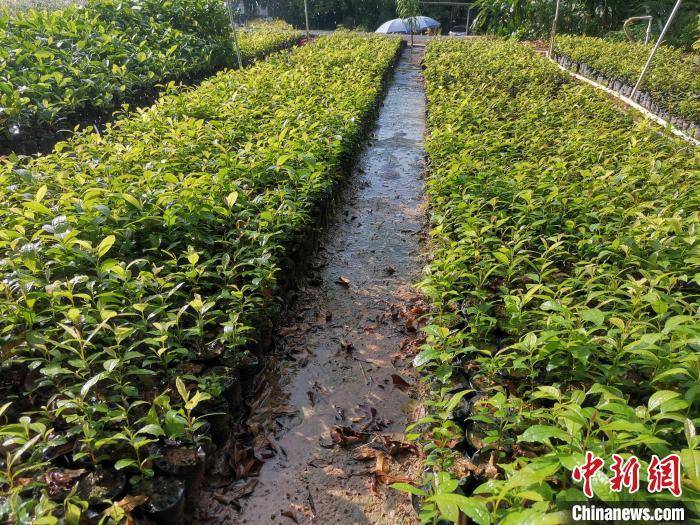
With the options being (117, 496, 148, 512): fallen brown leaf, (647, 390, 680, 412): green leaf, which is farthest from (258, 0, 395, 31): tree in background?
(117, 496, 148, 512): fallen brown leaf

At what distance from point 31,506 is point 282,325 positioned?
179 cm

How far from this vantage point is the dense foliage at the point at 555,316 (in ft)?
4.42

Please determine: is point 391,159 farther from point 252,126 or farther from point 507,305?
point 507,305

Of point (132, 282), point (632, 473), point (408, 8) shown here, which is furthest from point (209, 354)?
point (408, 8)

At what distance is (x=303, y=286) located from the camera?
3.50 metres

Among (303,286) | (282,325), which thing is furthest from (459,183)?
(282,325)

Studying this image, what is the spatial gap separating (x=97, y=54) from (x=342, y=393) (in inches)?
289

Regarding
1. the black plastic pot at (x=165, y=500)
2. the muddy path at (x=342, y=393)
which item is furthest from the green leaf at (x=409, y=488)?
the black plastic pot at (x=165, y=500)

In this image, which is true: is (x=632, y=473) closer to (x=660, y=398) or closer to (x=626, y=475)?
(x=626, y=475)

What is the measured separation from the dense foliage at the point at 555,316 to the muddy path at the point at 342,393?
341 millimetres

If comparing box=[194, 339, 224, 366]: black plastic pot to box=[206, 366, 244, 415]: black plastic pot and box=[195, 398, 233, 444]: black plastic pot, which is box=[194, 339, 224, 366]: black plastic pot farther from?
box=[195, 398, 233, 444]: black plastic pot

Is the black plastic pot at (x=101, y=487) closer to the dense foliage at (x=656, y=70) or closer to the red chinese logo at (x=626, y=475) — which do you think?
the red chinese logo at (x=626, y=475)

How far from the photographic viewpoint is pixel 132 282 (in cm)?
213

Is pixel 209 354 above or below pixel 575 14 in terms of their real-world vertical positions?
below
